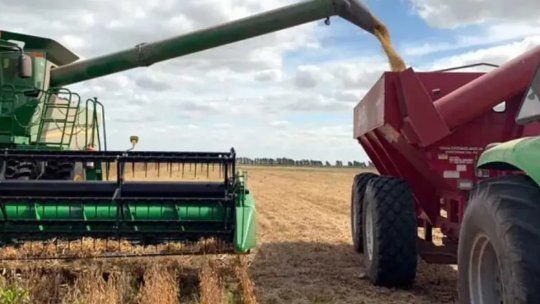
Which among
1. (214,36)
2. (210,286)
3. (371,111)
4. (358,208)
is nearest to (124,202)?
(210,286)

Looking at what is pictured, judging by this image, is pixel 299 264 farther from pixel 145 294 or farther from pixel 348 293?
pixel 145 294

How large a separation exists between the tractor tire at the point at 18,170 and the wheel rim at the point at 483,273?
489 centimetres

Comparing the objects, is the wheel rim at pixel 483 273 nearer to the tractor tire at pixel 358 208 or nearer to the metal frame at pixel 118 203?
the metal frame at pixel 118 203

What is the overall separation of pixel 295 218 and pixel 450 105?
7.58 m

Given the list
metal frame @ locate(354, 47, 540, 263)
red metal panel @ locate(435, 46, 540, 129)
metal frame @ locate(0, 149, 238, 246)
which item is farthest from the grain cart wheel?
metal frame @ locate(0, 149, 238, 246)

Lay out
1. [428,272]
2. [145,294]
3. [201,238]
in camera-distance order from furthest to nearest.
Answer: [428,272]
[201,238]
[145,294]

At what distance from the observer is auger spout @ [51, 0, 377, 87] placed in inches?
326

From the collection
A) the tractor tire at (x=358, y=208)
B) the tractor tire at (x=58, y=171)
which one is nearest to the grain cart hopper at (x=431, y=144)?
the tractor tire at (x=358, y=208)

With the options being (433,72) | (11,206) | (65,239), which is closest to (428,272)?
(433,72)

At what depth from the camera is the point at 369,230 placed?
6.45 metres

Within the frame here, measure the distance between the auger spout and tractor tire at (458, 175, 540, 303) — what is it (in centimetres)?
524

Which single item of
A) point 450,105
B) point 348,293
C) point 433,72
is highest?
point 433,72

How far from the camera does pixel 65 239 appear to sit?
5699 mm

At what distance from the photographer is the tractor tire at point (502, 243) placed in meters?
2.66
